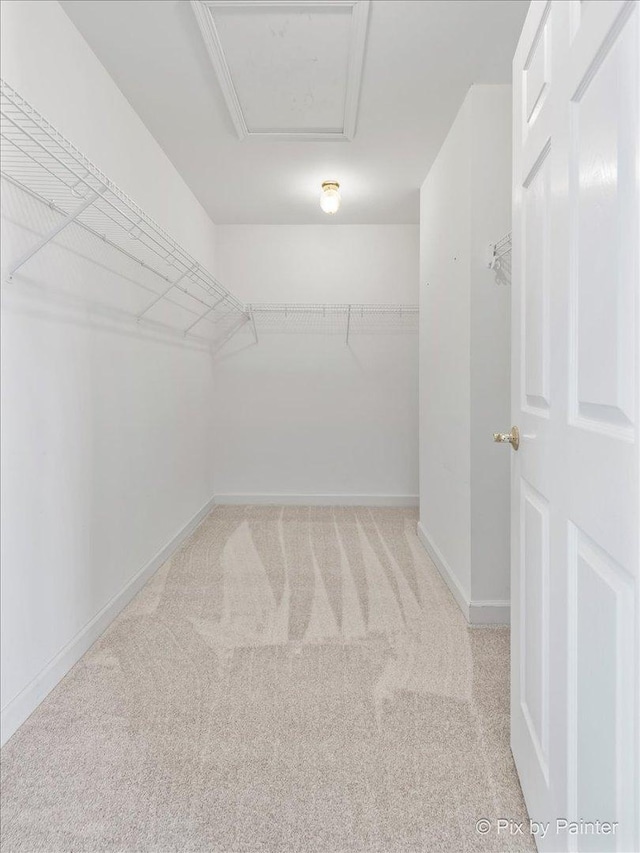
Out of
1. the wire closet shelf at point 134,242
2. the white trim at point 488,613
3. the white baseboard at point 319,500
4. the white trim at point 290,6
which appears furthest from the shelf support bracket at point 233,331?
the white trim at point 488,613

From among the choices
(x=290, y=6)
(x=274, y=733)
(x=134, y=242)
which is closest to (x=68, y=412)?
(x=134, y=242)

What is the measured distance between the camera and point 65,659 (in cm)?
193

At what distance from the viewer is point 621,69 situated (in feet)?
2.40

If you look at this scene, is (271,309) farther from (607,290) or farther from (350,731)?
(607,290)

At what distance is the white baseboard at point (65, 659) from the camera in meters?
1.60

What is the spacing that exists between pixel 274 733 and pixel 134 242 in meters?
2.23

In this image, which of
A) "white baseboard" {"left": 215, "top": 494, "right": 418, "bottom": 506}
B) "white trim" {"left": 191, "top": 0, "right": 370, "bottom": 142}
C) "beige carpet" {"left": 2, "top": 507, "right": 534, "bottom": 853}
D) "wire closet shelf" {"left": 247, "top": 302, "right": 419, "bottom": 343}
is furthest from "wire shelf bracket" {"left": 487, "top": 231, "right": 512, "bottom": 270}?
"white baseboard" {"left": 215, "top": 494, "right": 418, "bottom": 506}

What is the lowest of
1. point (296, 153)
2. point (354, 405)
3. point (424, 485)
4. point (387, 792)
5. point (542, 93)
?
point (387, 792)

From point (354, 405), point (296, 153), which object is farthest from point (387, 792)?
point (354, 405)

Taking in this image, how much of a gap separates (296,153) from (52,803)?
3.14 metres

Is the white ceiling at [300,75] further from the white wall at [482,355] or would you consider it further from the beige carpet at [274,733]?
the beige carpet at [274,733]

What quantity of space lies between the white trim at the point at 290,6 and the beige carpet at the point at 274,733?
→ 7.72 ft

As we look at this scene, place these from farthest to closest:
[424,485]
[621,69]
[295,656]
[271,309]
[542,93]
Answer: [271,309], [424,485], [295,656], [542,93], [621,69]

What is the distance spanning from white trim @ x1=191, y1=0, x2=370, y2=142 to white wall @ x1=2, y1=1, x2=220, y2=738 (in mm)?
496
